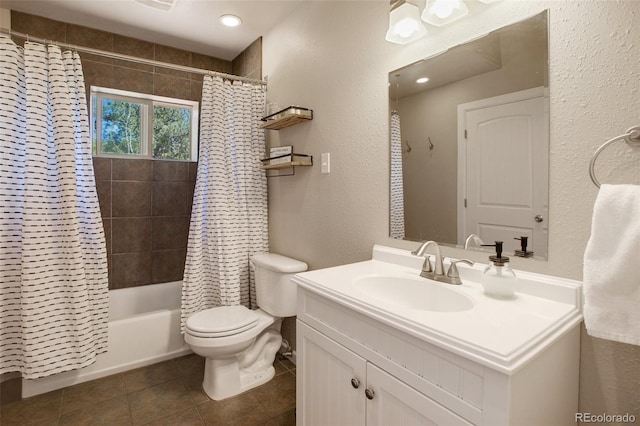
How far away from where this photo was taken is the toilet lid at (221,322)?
6.16 feet

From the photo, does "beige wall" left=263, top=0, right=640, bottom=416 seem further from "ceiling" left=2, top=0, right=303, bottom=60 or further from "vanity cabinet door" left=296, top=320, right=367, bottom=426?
"vanity cabinet door" left=296, top=320, right=367, bottom=426

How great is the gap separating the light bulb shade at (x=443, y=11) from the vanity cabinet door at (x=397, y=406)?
4.33 feet

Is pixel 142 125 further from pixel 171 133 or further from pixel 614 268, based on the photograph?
pixel 614 268

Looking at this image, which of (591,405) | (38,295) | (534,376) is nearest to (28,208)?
(38,295)

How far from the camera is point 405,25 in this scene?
4.70 feet

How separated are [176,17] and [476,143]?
2287 millimetres

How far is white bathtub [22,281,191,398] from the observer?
208cm

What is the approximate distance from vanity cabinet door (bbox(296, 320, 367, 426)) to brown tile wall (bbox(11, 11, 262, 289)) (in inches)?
81.2

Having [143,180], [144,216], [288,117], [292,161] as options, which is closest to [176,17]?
[288,117]

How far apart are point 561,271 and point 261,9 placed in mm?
2301

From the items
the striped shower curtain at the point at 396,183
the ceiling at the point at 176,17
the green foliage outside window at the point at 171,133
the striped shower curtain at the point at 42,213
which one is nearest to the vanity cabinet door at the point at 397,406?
the striped shower curtain at the point at 396,183

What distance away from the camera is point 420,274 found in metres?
1.38

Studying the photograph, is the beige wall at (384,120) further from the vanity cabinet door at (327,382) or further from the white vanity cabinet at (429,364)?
the vanity cabinet door at (327,382)

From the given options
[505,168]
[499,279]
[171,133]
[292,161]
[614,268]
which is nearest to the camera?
[614,268]
